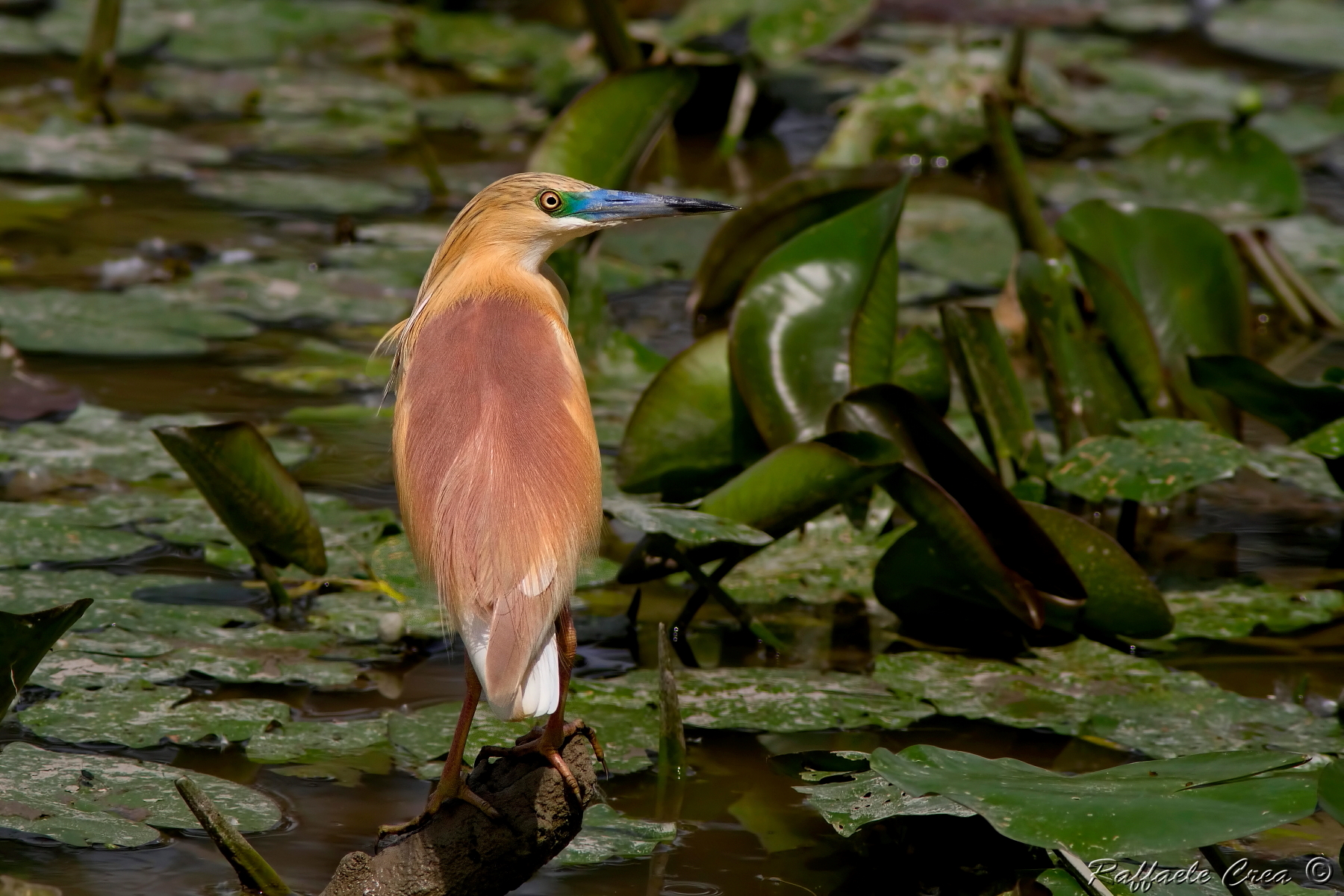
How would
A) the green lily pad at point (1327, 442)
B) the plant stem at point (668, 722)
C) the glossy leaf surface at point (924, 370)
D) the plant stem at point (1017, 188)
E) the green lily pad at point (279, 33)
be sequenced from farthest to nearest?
the green lily pad at point (279, 33)
the plant stem at point (1017, 188)
the glossy leaf surface at point (924, 370)
the green lily pad at point (1327, 442)
the plant stem at point (668, 722)

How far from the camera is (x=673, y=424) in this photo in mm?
3945

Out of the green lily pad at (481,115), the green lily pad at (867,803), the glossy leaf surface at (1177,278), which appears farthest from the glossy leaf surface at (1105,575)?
the green lily pad at (481,115)

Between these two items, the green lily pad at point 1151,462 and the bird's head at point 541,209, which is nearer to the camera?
the bird's head at point 541,209

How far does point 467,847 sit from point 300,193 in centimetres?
460

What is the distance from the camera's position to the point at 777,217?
4.91 m

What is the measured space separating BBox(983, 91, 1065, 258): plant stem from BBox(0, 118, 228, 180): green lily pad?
3556mm

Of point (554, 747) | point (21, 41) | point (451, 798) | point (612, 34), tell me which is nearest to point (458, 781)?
point (451, 798)

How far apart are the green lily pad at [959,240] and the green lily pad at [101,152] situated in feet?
9.66

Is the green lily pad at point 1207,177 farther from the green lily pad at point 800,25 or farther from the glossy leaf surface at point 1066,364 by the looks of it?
the glossy leaf surface at point 1066,364

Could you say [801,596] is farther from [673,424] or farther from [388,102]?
[388,102]

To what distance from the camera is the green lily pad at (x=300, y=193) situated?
648 cm

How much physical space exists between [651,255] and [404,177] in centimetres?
140

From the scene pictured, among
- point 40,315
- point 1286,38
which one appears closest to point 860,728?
point 40,315

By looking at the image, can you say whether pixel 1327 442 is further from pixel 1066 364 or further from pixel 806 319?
pixel 806 319
